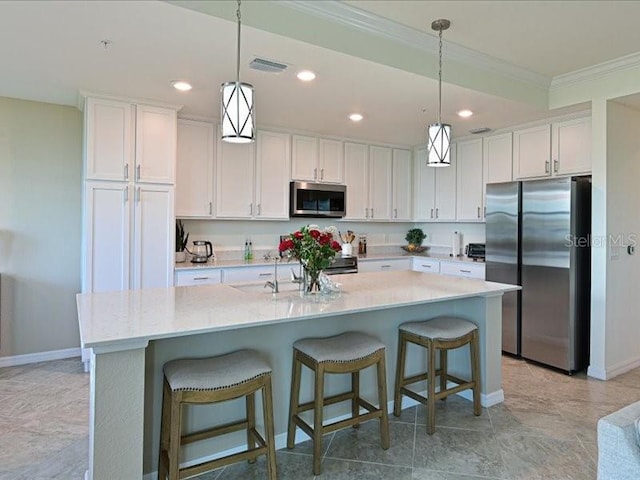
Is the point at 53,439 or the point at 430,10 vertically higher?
the point at 430,10

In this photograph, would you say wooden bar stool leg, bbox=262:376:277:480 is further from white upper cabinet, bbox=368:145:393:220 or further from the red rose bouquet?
white upper cabinet, bbox=368:145:393:220

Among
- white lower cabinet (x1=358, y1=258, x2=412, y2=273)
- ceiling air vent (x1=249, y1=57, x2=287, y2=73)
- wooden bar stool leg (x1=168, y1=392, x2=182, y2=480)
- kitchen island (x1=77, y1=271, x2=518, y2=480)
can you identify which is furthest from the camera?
white lower cabinet (x1=358, y1=258, x2=412, y2=273)

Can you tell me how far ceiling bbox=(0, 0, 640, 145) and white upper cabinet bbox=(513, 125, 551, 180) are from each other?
0.37 m

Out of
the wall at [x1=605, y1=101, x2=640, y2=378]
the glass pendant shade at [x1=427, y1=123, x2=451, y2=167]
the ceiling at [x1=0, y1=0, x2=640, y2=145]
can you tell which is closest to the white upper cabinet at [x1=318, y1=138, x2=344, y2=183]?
the ceiling at [x1=0, y1=0, x2=640, y2=145]

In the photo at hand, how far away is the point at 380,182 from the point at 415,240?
105 centimetres

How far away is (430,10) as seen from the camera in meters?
2.55

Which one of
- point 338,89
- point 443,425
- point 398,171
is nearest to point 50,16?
→ point 338,89

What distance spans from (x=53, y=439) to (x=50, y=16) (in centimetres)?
242

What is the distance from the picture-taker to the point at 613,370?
352cm

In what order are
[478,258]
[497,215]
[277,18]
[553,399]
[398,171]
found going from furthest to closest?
[398,171]
[478,258]
[497,215]
[553,399]
[277,18]

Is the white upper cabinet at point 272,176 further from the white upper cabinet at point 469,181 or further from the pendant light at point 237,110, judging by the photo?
the pendant light at point 237,110

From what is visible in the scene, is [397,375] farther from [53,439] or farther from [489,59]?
[489,59]

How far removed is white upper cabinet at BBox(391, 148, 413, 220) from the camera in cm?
564

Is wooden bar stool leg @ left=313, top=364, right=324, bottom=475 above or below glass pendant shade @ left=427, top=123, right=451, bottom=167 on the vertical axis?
below
